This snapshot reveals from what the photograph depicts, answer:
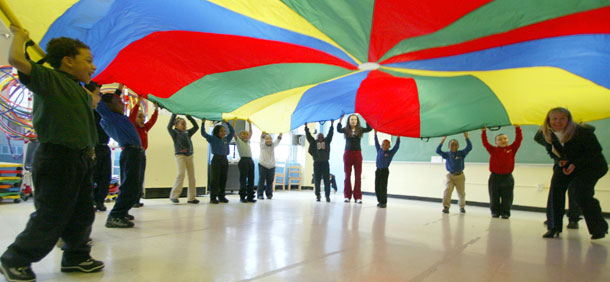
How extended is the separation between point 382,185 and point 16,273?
4.53 m

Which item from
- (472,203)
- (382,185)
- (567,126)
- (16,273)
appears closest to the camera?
(16,273)

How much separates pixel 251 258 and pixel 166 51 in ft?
5.48

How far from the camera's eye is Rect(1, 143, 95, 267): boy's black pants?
4.00 feet

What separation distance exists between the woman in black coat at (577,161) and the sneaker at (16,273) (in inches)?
133

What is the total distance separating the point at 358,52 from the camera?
8.09 ft

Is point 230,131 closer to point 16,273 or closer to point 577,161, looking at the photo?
point 16,273

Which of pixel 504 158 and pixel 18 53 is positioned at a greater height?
pixel 18 53

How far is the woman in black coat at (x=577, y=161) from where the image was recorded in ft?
8.04

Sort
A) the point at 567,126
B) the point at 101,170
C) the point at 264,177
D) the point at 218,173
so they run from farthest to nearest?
the point at 264,177
the point at 218,173
the point at 101,170
the point at 567,126

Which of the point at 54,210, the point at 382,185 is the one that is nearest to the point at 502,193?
the point at 382,185

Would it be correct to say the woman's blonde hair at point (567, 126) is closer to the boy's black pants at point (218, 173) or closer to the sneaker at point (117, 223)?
the sneaker at point (117, 223)

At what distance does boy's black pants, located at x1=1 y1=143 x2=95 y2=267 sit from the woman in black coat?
10.5ft

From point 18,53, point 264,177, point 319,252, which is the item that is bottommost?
point 319,252

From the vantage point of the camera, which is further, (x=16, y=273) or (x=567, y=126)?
(x=567, y=126)
